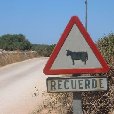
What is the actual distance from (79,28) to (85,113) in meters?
2.67

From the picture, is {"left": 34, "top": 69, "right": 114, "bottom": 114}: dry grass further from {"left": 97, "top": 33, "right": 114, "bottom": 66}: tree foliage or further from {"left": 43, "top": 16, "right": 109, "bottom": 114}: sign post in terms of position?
{"left": 43, "top": 16, "right": 109, "bottom": 114}: sign post

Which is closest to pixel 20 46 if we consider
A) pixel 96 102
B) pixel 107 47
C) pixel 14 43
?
pixel 14 43

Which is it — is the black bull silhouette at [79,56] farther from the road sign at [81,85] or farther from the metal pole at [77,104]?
the metal pole at [77,104]

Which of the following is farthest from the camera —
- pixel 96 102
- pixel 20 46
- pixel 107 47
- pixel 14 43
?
pixel 14 43

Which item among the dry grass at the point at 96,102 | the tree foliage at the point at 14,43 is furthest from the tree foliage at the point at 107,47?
the tree foliage at the point at 14,43

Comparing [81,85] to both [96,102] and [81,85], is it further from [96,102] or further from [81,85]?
[96,102]

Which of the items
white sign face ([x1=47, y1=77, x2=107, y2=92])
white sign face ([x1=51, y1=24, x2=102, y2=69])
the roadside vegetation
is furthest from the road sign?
the roadside vegetation

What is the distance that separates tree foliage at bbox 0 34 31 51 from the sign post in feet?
259

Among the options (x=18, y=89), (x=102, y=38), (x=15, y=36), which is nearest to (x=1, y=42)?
(x=15, y=36)

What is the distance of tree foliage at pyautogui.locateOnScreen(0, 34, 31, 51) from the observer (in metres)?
87.4

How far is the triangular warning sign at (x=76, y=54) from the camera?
5.45m

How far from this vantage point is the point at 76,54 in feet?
17.9

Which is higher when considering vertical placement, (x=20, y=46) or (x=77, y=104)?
(x=20, y=46)

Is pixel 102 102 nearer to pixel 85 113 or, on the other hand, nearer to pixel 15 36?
pixel 85 113
